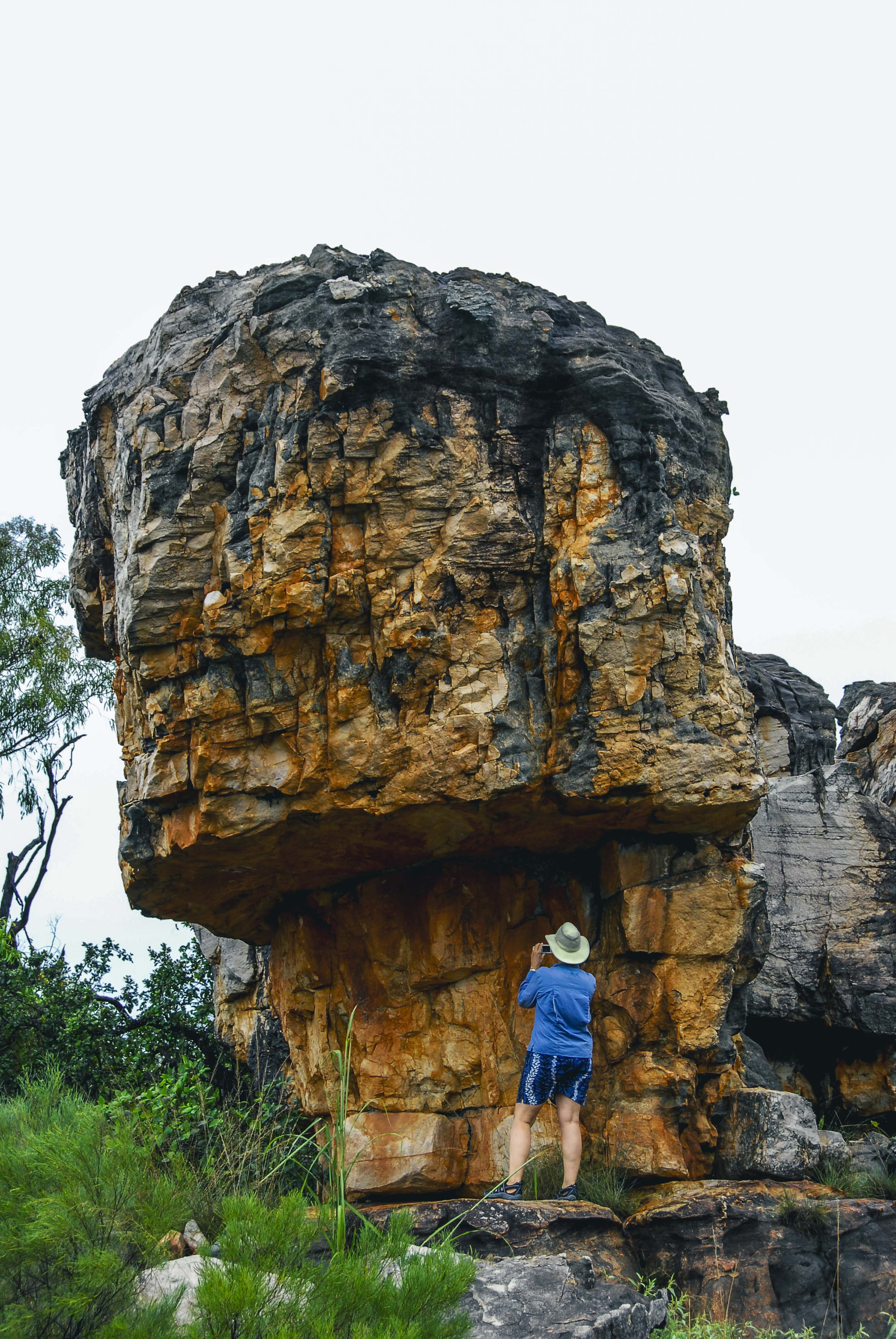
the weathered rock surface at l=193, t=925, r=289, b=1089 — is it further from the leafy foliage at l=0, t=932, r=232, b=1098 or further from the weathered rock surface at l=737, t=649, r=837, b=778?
the weathered rock surface at l=737, t=649, r=837, b=778

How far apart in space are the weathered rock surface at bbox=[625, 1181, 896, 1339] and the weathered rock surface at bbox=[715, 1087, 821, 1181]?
404mm

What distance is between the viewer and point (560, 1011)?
7.72m

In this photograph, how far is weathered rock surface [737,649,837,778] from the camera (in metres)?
14.9

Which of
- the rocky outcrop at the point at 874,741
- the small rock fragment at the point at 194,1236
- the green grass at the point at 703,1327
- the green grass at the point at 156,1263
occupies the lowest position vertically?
the green grass at the point at 703,1327

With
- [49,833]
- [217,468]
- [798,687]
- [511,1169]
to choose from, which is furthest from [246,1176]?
[49,833]

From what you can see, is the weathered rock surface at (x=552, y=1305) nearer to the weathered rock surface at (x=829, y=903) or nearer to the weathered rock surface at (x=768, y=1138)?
the weathered rock surface at (x=768, y=1138)

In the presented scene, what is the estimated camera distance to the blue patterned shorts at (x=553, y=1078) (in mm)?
7645

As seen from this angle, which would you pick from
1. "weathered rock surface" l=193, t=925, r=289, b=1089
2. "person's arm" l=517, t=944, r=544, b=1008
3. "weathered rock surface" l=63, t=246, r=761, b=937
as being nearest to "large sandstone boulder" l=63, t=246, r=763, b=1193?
"weathered rock surface" l=63, t=246, r=761, b=937

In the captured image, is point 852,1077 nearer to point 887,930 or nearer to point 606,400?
point 887,930

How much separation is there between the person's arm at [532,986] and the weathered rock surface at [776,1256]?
5.07ft

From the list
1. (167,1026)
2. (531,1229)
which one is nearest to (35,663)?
(167,1026)

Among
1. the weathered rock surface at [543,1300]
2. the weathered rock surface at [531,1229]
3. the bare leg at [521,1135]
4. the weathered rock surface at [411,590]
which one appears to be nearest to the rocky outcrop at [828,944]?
the bare leg at [521,1135]

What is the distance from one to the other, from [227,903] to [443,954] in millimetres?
1978

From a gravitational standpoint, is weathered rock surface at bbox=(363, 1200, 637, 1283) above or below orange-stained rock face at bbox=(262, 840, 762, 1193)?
below
